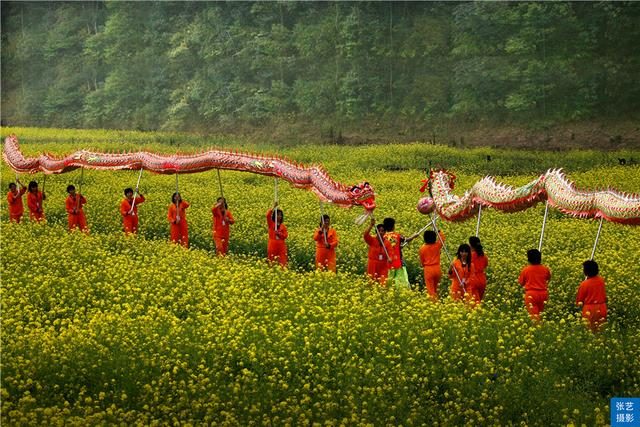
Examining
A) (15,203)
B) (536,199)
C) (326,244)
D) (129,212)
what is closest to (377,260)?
(326,244)

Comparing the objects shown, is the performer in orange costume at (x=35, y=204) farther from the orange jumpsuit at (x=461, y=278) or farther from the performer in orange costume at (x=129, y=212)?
the orange jumpsuit at (x=461, y=278)

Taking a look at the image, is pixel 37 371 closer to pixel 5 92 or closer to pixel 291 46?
pixel 291 46

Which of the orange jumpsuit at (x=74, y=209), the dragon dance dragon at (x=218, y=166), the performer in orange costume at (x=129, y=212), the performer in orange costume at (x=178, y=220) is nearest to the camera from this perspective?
the dragon dance dragon at (x=218, y=166)

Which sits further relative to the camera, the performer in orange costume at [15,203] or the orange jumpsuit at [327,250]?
the performer in orange costume at [15,203]

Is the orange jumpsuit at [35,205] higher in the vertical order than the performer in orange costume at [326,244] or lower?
higher

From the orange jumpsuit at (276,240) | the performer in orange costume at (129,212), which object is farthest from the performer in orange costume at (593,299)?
the performer in orange costume at (129,212)

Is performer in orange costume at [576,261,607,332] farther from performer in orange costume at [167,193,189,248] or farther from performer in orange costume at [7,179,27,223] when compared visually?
performer in orange costume at [7,179,27,223]

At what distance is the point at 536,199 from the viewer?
54.4 ft

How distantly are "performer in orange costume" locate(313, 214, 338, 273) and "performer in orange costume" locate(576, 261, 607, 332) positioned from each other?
5.72 metres

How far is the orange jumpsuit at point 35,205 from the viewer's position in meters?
24.6

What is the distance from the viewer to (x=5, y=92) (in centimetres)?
7162

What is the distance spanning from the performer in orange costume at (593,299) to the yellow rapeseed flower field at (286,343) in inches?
14.7

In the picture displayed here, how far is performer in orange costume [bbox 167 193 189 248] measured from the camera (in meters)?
21.8

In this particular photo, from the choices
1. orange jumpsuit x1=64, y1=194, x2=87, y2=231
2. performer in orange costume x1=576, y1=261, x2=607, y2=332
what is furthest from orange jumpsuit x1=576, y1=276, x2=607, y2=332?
orange jumpsuit x1=64, y1=194, x2=87, y2=231
